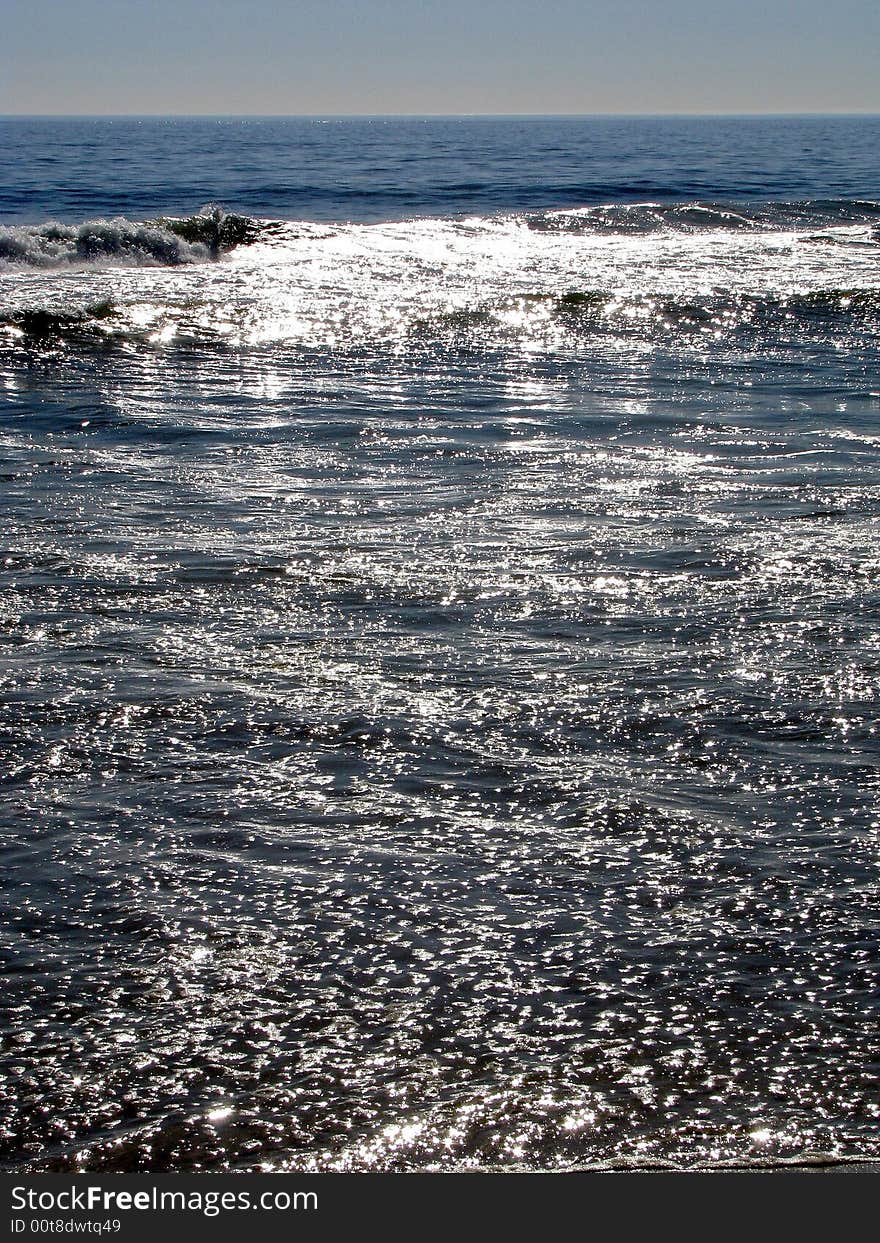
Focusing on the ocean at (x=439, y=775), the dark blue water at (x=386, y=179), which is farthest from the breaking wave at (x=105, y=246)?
the ocean at (x=439, y=775)

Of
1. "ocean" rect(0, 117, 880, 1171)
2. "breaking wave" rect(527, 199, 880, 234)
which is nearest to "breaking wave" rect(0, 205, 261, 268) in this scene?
"breaking wave" rect(527, 199, 880, 234)

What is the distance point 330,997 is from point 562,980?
597 millimetres

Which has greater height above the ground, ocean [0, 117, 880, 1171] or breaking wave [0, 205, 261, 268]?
breaking wave [0, 205, 261, 268]

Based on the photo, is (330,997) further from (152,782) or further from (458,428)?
(458,428)

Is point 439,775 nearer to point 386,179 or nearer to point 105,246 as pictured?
point 105,246

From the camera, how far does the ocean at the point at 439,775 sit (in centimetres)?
265

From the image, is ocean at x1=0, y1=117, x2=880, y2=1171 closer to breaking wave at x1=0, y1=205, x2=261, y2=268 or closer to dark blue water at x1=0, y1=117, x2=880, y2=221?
breaking wave at x1=0, y1=205, x2=261, y2=268

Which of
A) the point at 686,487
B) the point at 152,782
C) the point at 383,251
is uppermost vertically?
the point at 383,251

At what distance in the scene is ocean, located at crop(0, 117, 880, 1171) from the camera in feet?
8.71

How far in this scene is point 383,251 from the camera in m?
20.9

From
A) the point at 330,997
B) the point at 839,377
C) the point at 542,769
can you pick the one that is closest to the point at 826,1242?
the point at 330,997

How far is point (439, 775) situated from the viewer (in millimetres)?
3951

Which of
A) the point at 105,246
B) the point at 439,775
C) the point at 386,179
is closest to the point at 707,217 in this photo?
the point at 105,246

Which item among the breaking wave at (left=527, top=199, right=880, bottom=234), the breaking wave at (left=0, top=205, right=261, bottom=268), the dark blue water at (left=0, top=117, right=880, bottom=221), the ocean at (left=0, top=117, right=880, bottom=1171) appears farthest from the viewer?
the dark blue water at (left=0, top=117, right=880, bottom=221)
